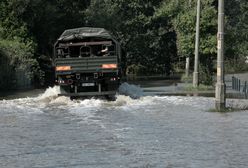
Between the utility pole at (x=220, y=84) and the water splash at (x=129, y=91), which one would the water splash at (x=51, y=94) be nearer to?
the water splash at (x=129, y=91)

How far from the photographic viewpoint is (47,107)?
26500 millimetres

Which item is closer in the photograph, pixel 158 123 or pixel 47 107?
pixel 158 123

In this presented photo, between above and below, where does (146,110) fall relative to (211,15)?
below

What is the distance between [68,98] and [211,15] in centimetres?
1547

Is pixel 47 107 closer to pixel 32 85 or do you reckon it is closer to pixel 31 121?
pixel 31 121

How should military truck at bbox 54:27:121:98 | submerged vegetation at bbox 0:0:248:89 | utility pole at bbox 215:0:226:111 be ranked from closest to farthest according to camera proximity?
1. utility pole at bbox 215:0:226:111
2. military truck at bbox 54:27:121:98
3. submerged vegetation at bbox 0:0:248:89

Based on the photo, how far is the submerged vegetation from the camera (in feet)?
138

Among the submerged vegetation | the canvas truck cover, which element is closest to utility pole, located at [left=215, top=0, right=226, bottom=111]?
the canvas truck cover

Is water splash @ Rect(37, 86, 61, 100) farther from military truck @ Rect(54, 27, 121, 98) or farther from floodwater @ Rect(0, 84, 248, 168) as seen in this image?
floodwater @ Rect(0, 84, 248, 168)

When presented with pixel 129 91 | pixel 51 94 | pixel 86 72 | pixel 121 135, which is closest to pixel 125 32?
pixel 129 91

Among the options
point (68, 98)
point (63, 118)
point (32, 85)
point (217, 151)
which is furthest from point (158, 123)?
point (32, 85)

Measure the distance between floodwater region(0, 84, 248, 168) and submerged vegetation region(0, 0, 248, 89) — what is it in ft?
41.0

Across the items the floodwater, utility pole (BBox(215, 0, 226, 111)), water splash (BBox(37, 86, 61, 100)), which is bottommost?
the floodwater

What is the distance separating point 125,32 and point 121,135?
2096 inches
